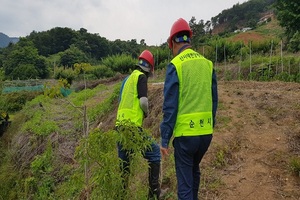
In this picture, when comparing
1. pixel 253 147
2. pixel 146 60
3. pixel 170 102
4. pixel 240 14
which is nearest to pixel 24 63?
pixel 253 147

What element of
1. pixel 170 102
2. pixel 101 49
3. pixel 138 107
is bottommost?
pixel 138 107

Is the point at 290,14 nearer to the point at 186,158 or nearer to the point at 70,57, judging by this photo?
the point at 186,158

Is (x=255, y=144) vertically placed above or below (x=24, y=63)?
below

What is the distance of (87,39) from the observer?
162ft

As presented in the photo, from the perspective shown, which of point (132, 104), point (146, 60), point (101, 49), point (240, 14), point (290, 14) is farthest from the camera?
point (240, 14)

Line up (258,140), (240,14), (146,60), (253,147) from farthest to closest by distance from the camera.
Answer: (240,14) → (258,140) → (253,147) → (146,60)

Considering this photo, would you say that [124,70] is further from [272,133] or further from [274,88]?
[272,133]

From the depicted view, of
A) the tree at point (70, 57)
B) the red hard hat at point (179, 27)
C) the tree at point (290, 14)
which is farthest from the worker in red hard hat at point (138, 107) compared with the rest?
the tree at point (70, 57)

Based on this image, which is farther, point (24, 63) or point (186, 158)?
point (24, 63)

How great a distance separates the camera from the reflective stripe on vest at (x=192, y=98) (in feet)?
9.19

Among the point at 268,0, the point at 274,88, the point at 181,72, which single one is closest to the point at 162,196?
the point at 181,72

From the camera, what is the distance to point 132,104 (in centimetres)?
360

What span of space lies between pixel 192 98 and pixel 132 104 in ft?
3.19

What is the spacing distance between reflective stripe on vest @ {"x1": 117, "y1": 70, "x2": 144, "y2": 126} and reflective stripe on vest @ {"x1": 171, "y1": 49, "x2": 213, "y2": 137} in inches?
32.3
